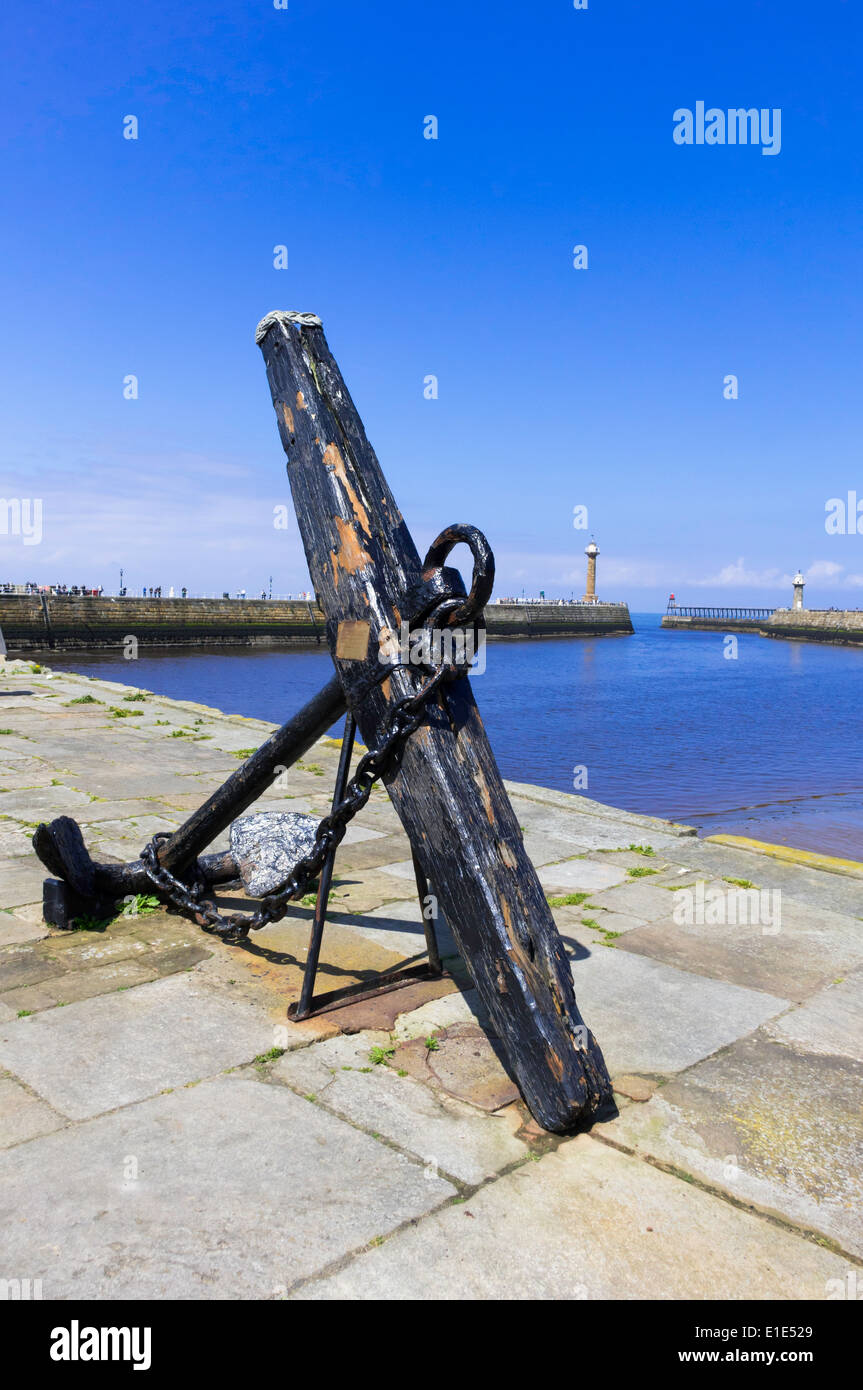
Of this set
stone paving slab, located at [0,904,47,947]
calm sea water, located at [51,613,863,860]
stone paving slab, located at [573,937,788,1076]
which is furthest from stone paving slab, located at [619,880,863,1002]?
calm sea water, located at [51,613,863,860]

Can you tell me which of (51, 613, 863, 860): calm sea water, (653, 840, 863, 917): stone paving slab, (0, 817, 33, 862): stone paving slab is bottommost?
(51, 613, 863, 860): calm sea water

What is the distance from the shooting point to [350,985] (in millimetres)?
3557

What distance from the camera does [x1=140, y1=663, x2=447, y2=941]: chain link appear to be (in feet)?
8.50

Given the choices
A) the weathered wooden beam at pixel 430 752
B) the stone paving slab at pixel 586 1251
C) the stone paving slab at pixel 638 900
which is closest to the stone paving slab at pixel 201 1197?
the stone paving slab at pixel 586 1251

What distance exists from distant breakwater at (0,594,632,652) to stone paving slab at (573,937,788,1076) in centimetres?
2885

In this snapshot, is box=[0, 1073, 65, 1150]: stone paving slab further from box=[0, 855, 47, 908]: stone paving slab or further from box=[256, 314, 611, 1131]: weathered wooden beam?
box=[0, 855, 47, 908]: stone paving slab

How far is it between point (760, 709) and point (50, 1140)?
29079mm

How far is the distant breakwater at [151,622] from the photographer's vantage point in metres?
39.7

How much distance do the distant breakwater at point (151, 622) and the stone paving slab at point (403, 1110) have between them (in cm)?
2977

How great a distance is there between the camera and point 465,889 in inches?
99.9

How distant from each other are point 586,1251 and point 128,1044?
171cm
